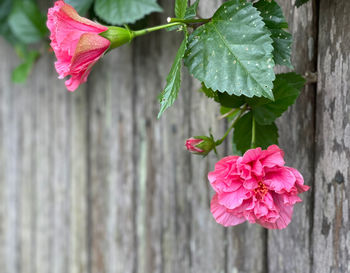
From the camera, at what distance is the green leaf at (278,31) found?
2.16 feet

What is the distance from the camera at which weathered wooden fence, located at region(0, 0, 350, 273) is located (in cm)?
74

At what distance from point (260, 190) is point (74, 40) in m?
0.35

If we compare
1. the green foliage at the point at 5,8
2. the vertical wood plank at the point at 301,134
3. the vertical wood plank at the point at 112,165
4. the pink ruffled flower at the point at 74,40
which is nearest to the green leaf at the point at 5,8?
the green foliage at the point at 5,8

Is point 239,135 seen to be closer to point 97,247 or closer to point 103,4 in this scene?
point 103,4

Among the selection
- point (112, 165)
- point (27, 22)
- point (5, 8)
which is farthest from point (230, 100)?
point (5, 8)

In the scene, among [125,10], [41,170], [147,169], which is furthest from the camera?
[41,170]

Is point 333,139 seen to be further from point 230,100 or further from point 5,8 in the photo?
point 5,8

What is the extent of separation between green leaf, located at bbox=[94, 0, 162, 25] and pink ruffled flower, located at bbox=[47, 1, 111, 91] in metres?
0.31

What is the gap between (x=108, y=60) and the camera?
1.24 meters

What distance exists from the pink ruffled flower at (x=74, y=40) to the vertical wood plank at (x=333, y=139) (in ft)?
1.18

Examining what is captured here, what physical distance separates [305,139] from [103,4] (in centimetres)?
55

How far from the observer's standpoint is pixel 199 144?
711 millimetres

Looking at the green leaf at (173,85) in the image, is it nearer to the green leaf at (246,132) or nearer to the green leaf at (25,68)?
the green leaf at (246,132)

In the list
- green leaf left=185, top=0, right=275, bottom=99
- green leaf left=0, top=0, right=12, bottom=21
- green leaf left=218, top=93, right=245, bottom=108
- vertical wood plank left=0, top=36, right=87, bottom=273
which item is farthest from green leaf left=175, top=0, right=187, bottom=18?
green leaf left=0, top=0, right=12, bottom=21
